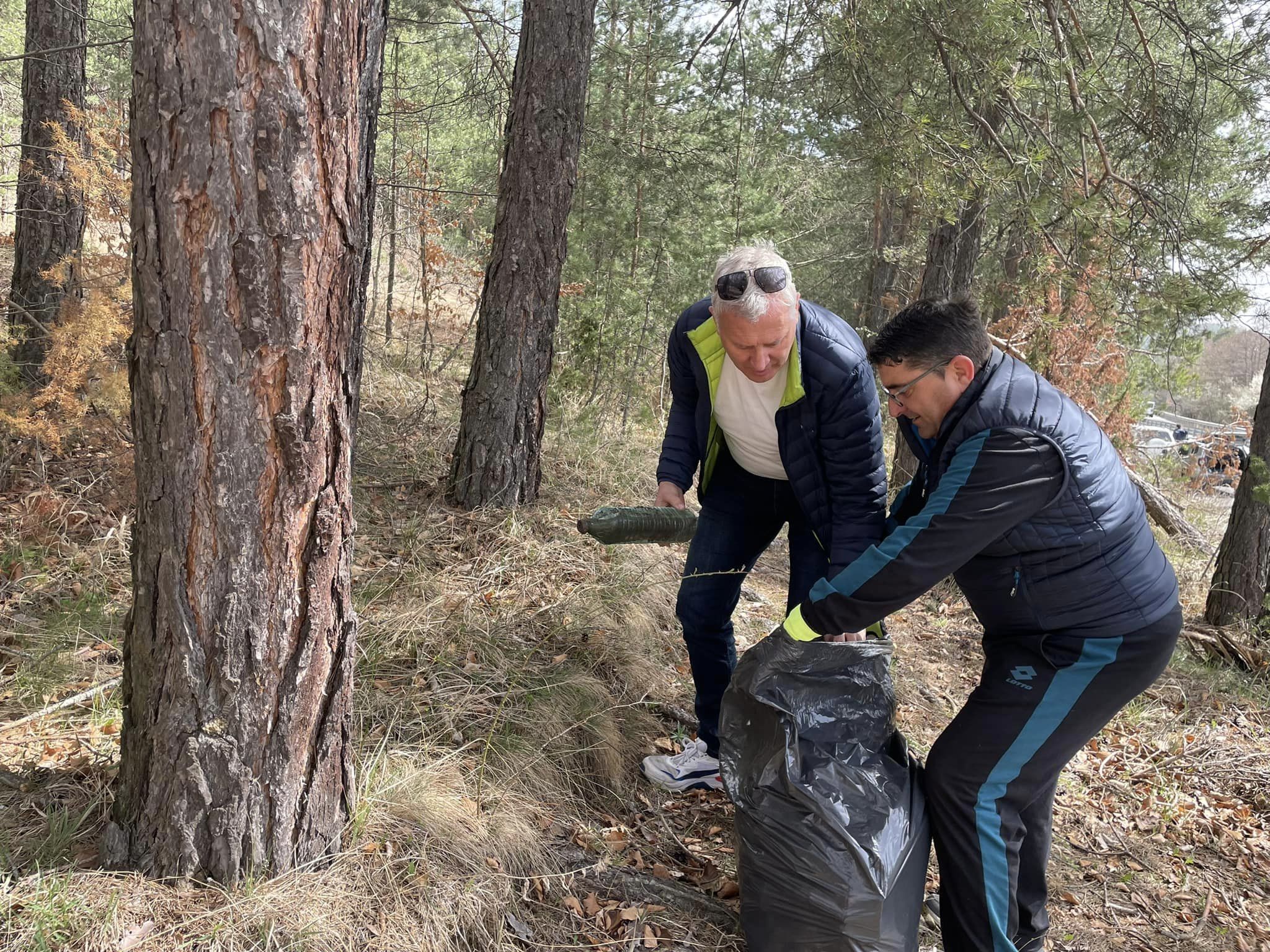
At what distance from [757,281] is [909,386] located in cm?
50

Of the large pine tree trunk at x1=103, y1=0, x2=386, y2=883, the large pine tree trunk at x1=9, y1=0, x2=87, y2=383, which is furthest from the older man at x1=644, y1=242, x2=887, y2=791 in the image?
the large pine tree trunk at x1=9, y1=0, x2=87, y2=383

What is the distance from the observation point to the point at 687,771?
3020 mm

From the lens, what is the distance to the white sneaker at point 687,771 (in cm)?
301

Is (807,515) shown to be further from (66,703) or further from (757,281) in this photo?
(66,703)

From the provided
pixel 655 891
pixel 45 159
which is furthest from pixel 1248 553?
pixel 45 159

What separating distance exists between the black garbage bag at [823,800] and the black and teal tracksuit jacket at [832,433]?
331 millimetres

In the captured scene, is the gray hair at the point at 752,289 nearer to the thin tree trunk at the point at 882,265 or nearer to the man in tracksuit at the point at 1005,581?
the man in tracksuit at the point at 1005,581

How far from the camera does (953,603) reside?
18.3 ft

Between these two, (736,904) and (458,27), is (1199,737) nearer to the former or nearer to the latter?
(736,904)

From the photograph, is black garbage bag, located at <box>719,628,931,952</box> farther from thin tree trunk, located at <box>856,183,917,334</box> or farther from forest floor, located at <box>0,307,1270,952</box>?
thin tree trunk, located at <box>856,183,917,334</box>

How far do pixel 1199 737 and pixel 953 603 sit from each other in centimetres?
168

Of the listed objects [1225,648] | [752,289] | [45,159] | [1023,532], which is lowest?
[1225,648]

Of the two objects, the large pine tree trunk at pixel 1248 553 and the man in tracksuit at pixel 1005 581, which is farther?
the large pine tree trunk at pixel 1248 553

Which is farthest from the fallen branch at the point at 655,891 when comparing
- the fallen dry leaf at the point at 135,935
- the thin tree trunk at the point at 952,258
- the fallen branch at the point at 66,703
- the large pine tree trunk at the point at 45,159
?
the thin tree trunk at the point at 952,258
